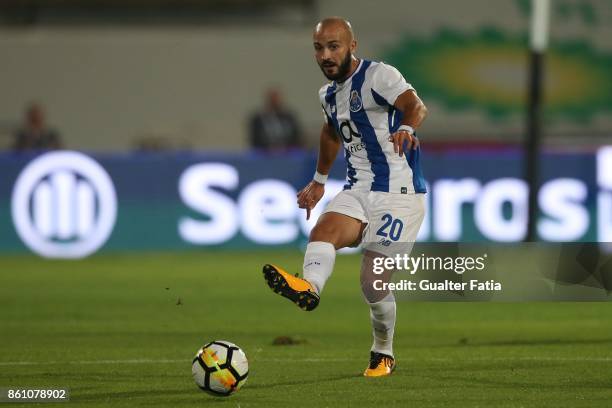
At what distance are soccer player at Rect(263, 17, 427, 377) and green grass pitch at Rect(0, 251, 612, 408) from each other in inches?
23.0

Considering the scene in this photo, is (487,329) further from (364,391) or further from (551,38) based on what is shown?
(551,38)

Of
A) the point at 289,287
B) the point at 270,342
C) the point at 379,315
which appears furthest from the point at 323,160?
the point at 270,342

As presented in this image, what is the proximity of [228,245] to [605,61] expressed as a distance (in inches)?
503

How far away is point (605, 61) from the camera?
2830cm

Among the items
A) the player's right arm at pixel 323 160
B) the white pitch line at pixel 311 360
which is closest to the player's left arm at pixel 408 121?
the player's right arm at pixel 323 160

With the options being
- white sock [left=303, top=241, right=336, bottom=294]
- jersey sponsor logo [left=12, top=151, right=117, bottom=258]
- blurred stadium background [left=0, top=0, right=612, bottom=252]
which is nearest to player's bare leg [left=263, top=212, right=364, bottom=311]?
white sock [left=303, top=241, right=336, bottom=294]

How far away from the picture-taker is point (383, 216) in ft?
26.8

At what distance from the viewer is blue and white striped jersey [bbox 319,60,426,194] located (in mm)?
8148

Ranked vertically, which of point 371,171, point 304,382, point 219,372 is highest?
point 371,171

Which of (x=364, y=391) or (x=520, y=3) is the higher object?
(x=520, y=3)

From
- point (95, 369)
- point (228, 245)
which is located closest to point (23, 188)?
point (228, 245)

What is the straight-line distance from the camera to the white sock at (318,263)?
25.1 feet

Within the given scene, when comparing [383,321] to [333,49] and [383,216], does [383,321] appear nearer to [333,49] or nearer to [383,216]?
[383,216]

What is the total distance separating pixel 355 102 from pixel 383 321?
1.27 meters
